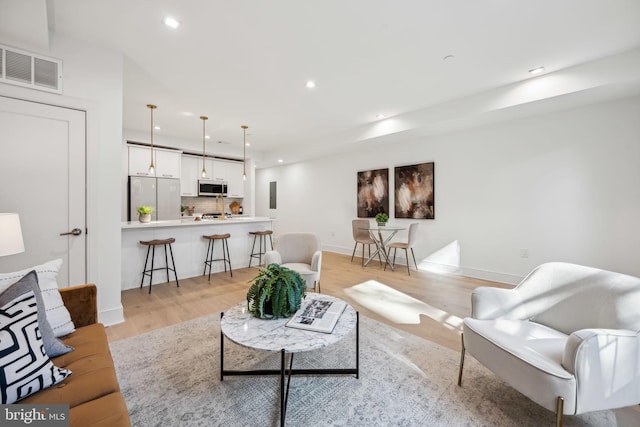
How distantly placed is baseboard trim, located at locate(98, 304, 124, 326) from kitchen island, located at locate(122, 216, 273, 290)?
1221 mm

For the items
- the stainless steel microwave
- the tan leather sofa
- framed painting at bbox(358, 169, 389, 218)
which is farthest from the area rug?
the stainless steel microwave

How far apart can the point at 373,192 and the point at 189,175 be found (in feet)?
15.2

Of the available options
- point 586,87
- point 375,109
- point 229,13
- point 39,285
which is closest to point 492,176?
point 586,87

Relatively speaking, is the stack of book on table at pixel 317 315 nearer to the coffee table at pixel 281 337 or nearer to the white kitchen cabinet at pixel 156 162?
the coffee table at pixel 281 337

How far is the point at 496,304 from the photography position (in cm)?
185

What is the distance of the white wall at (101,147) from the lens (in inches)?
98.0

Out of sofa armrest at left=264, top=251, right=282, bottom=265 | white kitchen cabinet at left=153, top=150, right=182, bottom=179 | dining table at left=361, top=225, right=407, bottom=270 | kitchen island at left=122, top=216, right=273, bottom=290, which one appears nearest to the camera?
sofa armrest at left=264, top=251, right=282, bottom=265

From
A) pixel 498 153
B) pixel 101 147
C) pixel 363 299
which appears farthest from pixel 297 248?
pixel 498 153

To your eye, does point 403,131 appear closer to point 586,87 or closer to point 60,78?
point 586,87

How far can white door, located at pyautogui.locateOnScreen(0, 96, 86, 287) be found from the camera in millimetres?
2273

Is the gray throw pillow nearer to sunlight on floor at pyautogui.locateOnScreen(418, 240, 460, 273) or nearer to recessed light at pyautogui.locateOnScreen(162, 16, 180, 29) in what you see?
recessed light at pyautogui.locateOnScreen(162, 16, 180, 29)

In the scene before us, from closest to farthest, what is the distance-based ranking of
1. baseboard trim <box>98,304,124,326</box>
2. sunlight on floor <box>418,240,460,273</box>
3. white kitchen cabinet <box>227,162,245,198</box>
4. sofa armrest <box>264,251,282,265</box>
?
baseboard trim <box>98,304,124,326</box> → sofa armrest <box>264,251,282,265</box> → sunlight on floor <box>418,240,460,273</box> → white kitchen cabinet <box>227,162,245,198</box>

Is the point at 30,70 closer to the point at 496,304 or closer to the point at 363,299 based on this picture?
the point at 363,299

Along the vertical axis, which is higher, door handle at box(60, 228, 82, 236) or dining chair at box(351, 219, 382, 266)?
door handle at box(60, 228, 82, 236)
